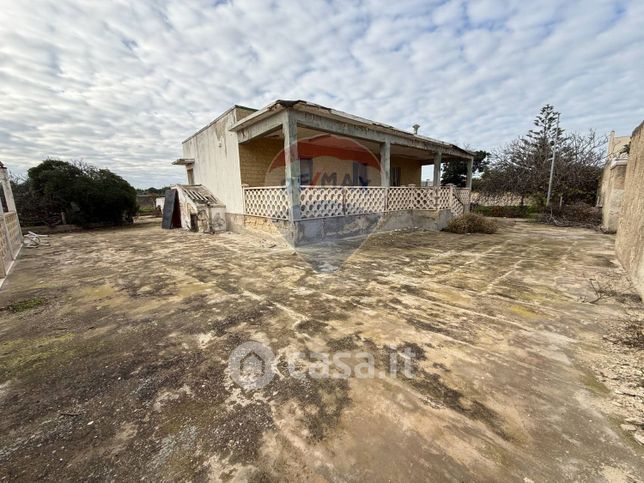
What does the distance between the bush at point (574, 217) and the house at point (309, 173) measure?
371 centimetres

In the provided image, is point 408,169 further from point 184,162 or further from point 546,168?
point 184,162

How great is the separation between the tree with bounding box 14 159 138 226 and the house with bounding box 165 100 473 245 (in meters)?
3.39

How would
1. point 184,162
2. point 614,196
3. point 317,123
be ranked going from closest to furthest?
1. point 317,123
2. point 614,196
3. point 184,162

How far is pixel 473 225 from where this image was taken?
8992 mm

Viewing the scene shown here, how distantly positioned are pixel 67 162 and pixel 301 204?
12.8 meters

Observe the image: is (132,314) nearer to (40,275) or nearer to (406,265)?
(40,275)

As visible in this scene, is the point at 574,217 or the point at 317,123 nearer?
the point at 317,123

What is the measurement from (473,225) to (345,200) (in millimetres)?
4772

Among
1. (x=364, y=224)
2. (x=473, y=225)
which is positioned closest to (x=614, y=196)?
(x=473, y=225)

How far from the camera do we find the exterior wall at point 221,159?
8.94m

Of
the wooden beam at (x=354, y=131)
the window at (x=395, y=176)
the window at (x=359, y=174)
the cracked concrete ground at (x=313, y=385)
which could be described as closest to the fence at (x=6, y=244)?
the cracked concrete ground at (x=313, y=385)

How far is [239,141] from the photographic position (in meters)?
8.55

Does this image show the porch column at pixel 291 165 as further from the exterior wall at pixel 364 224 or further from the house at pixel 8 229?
the house at pixel 8 229

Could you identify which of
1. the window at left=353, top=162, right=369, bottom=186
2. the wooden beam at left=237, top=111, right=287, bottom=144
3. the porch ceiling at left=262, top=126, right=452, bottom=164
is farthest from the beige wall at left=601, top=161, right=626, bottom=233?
the wooden beam at left=237, top=111, right=287, bottom=144
